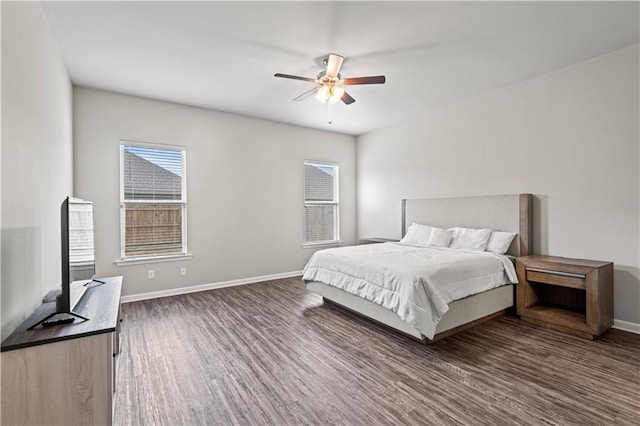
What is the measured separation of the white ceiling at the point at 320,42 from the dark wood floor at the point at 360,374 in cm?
291

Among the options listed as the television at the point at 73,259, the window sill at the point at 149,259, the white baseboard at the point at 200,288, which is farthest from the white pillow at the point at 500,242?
the window sill at the point at 149,259

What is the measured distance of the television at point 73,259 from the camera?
5.56 feet

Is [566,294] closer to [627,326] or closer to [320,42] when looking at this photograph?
[627,326]

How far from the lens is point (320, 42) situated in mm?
2867

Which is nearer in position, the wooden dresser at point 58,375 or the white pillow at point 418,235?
the wooden dresser at point 58,375

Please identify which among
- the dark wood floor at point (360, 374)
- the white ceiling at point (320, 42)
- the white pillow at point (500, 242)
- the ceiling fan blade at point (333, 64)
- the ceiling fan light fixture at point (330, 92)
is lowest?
the dark wood floor at point (360, 374)

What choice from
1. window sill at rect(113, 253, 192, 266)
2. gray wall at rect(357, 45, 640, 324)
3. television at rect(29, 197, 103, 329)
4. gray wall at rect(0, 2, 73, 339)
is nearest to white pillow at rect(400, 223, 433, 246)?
gray wall at rect(357, 45, 640, 324)

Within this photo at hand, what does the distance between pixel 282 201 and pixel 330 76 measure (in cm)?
287

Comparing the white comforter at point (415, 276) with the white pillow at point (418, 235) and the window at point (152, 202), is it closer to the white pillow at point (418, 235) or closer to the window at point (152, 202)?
the white pillow at point (418, 235)

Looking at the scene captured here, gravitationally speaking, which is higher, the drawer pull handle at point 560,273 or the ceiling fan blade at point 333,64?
the ceiling fan blade at point 333,64

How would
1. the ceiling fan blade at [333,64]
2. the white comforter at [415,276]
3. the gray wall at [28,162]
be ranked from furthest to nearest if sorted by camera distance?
the ceiling fan blade at [333,64] < the white comforter at [415,276] < the gray wall at [28,162]

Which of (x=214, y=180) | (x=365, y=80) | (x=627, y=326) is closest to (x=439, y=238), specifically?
(x=627, y=326)

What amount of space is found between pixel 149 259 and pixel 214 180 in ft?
5.00

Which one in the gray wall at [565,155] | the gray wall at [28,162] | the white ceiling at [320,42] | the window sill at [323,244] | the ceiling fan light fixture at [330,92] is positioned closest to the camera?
the gray wall at [28,162]
